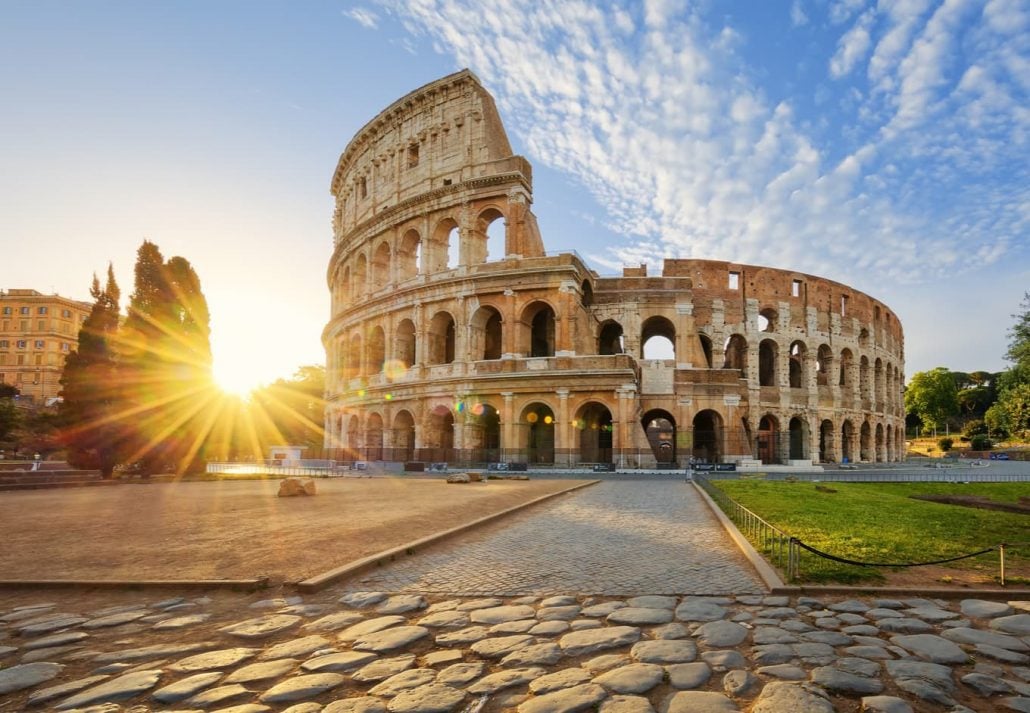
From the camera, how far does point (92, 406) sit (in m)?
23.3

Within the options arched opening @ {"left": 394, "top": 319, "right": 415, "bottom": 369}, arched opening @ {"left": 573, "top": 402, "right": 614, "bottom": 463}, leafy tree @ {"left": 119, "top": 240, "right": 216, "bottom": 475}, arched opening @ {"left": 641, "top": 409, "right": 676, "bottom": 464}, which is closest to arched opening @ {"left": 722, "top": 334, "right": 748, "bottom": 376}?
arched opening @ {"left": 641, "top": 409, "right": 676, "bottom": 464}

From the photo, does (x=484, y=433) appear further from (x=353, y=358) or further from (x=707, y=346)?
(x=707, y=346)

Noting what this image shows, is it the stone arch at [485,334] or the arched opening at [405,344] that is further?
the arched opening at [405,344]

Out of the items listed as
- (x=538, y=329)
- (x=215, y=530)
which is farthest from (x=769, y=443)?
(x=215, y=530)

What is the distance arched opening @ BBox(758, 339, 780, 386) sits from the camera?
127 feet

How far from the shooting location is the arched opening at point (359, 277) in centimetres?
3859

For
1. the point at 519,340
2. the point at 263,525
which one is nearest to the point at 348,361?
the point at 519,340

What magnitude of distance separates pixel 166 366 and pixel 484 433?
15.4 metres

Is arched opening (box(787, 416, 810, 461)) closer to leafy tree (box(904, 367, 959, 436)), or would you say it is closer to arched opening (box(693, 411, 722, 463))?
arched opening (box(693, 411, 722, 463))

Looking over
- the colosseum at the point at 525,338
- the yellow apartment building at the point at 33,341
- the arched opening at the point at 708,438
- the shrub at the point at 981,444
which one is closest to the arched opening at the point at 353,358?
the colosseum at the point at 525,338

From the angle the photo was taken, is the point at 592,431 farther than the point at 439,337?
No

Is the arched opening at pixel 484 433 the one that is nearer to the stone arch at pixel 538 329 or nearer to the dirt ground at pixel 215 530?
the stone arch at pixel 538 329

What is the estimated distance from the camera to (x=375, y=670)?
3.56 metres

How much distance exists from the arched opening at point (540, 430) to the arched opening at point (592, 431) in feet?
5.78
